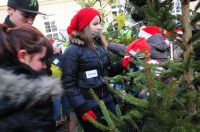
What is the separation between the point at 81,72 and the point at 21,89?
152cm

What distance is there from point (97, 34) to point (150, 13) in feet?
4.60

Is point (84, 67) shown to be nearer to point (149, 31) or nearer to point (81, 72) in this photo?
point (81, 72)

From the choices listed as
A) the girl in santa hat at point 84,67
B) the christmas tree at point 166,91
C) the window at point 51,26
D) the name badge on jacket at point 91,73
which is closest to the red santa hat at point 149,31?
the girl in santa hat at point 84,67

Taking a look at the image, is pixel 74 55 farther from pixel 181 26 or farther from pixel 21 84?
pixel 21 84

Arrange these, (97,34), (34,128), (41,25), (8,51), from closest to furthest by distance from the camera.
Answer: (34,128), (8,51), (97,34), (41,25)

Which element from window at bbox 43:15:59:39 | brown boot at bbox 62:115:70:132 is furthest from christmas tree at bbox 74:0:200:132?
window at bbox 43:15:59:39

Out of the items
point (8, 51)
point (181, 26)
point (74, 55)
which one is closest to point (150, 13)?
point (181, 26)

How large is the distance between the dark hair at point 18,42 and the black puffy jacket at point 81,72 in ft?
3.91

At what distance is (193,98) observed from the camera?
61.1 inches

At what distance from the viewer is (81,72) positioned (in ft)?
9.09

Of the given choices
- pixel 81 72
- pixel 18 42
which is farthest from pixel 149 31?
pixel 18 42

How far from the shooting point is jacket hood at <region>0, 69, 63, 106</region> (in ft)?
4.07

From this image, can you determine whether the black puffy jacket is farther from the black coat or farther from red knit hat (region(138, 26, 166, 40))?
the black coat

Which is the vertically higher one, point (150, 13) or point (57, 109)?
point (150, 13)
